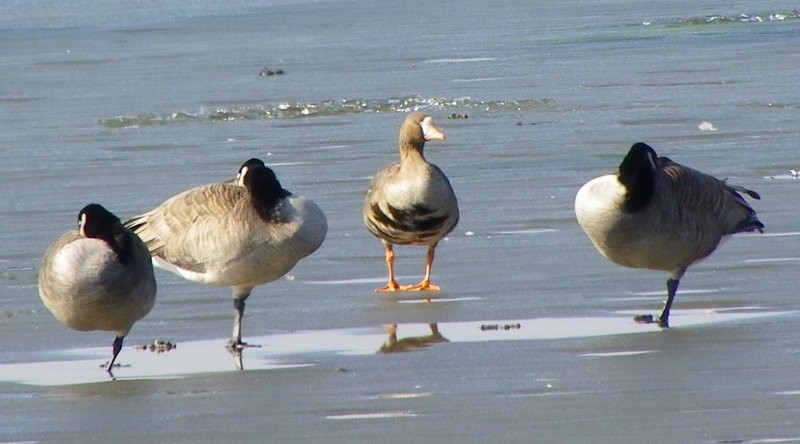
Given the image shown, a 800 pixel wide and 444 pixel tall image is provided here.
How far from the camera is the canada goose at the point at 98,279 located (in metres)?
8.83

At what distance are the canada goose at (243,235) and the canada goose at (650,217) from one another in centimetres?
162

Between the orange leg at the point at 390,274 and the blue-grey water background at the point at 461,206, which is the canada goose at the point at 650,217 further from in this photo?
the orange leg at the point at 390,274

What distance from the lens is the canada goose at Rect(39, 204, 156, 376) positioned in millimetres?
8828

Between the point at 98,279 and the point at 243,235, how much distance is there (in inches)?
47.1

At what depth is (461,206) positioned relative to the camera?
1408 cm

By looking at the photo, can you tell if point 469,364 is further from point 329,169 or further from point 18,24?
point 18,24

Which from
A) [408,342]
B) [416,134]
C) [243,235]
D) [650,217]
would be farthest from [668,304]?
[416,134]

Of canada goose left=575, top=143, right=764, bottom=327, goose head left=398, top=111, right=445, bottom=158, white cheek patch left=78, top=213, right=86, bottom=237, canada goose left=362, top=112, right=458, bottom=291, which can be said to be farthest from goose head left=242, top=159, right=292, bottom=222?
goose head left=398, top=111, right=445, bottom=158

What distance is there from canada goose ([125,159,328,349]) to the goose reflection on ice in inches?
30.2

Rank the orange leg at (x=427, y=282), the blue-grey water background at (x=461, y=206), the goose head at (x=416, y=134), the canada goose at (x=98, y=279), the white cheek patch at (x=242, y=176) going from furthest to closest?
1. the goose head at (x=416, y=134)
2. the orange leg at (x=427, y=282)
3. the white cheek patch at (x=242, y=176)
4. the canada goose at (x=98, y=279)
5. the blue-grey water background at (x=461, y=206)

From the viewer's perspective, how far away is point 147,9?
46125 mm

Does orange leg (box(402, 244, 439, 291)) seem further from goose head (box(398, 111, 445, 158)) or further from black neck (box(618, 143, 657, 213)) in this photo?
black neck (box(618, 143, 657, 213))

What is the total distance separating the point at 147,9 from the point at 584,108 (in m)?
27.4

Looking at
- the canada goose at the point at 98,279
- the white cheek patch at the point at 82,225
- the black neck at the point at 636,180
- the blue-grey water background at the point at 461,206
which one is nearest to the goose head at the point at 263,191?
the blue-grey water background at the point at 461,206
